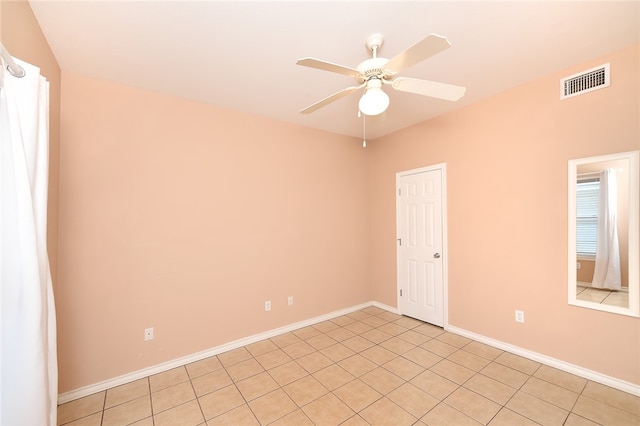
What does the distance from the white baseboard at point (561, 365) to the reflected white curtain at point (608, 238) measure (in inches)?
28.9

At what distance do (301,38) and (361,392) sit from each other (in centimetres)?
275

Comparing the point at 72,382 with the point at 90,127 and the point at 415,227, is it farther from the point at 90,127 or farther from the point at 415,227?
the point at 415,227

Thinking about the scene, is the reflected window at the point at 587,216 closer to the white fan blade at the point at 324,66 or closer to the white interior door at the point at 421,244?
the white interior door at the point at 421,244

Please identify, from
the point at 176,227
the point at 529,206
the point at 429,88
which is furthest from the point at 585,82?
the point at 176,227

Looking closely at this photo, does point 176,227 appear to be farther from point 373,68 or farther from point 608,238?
point 608,238

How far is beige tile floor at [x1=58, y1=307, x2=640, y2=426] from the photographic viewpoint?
6.12 feet

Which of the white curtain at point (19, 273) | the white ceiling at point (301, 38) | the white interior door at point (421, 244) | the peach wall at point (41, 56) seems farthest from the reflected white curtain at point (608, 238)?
the peach wall at point (41, 56)

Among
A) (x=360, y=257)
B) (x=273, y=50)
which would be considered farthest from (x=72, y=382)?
Answer: (x=360, y=257)

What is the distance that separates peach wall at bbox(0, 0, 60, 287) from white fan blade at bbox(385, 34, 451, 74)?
1996mm

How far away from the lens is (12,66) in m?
1.09

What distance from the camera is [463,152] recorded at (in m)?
3.06

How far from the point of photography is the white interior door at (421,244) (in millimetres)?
3314

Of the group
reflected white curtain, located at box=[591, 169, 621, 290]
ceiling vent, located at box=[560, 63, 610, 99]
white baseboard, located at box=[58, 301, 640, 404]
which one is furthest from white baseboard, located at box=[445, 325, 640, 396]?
ceiling vent, located at box=[560, 63, 610, 99]

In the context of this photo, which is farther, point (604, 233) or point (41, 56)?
point (604, 233)
